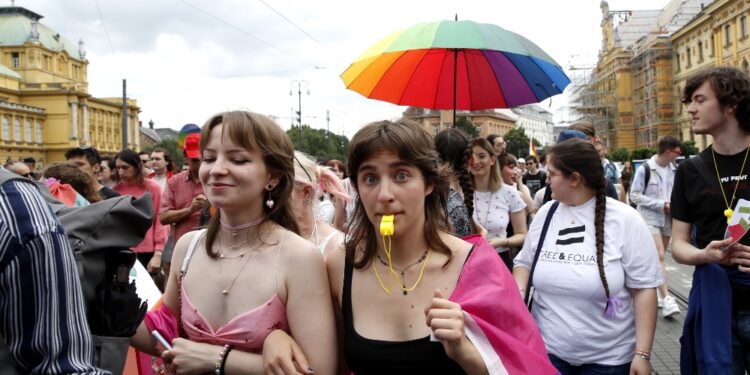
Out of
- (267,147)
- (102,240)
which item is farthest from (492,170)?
(102,240)

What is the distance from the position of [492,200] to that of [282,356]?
3836 millimetres

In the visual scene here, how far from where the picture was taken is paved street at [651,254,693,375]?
578cm

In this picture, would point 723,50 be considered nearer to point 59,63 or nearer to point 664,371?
point 664,371

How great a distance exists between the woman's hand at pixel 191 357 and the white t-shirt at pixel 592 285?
2.05 m

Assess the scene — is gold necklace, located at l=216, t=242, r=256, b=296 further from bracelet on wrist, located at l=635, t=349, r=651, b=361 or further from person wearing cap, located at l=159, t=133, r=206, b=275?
person wearing cap, located at l=159, t=133, r=206, b=275

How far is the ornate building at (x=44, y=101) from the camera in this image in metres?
86.1

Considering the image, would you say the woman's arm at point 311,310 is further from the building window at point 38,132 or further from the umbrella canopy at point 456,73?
the building window at point 38,132

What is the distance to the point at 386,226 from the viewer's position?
7.28 feet

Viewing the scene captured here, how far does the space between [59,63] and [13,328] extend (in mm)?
115044

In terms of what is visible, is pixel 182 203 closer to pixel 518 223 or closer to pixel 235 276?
pixel 518 223

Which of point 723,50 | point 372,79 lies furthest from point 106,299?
point 723,50

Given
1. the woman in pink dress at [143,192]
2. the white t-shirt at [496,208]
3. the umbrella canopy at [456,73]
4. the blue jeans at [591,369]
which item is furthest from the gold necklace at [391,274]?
the woman in pink dress at [143,192]

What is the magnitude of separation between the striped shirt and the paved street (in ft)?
17.9

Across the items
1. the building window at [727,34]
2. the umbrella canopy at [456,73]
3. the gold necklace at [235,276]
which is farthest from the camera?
the building window at [727,34]
